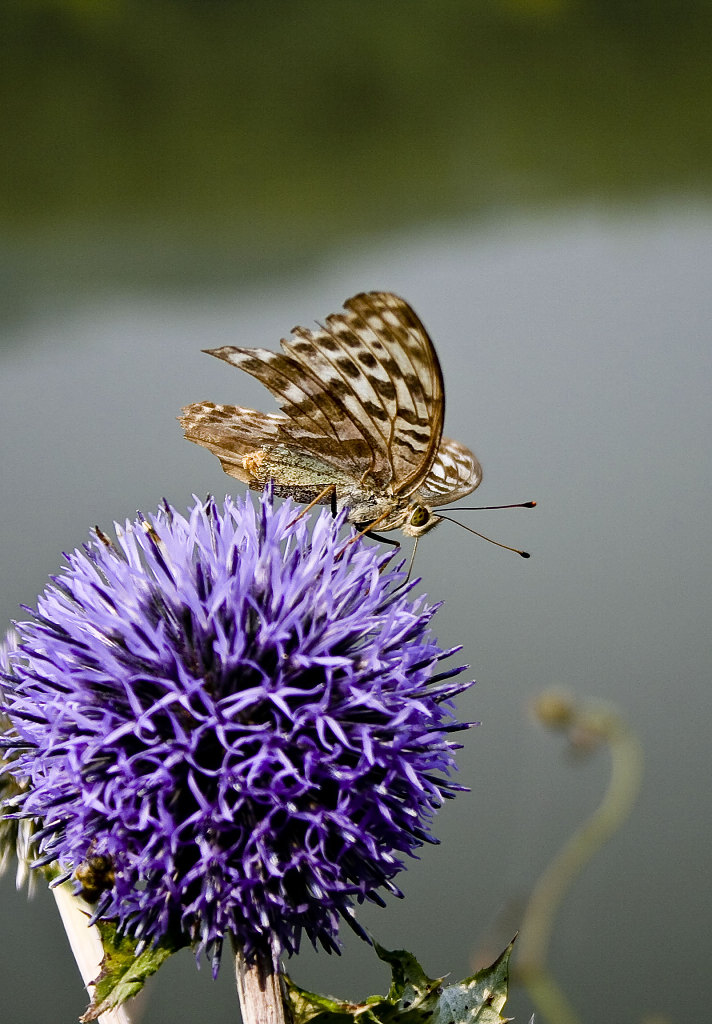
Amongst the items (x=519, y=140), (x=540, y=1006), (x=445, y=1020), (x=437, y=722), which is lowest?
(x=540, y=1006)

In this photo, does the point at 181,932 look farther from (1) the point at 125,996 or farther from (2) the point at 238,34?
(2) the point at 238,34

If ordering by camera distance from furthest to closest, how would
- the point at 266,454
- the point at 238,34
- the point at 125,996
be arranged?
1. the point at 238,34
2. the point at 266,454
3. the point at 125,996

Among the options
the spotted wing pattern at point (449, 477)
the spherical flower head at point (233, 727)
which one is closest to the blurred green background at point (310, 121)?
the spotted wing pattern at point (449, 477)

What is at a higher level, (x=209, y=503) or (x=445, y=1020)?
(x=209, y=503)

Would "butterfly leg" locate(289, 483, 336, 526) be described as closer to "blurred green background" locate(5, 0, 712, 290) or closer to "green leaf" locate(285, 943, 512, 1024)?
"green leaf" locate(285, 943, 512, 1024)

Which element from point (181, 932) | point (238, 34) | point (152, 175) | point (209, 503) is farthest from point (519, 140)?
point (181, 932)

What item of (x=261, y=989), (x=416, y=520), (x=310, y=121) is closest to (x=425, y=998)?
(x=261, y=989)

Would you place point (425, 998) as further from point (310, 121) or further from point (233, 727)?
point (310, 121)
